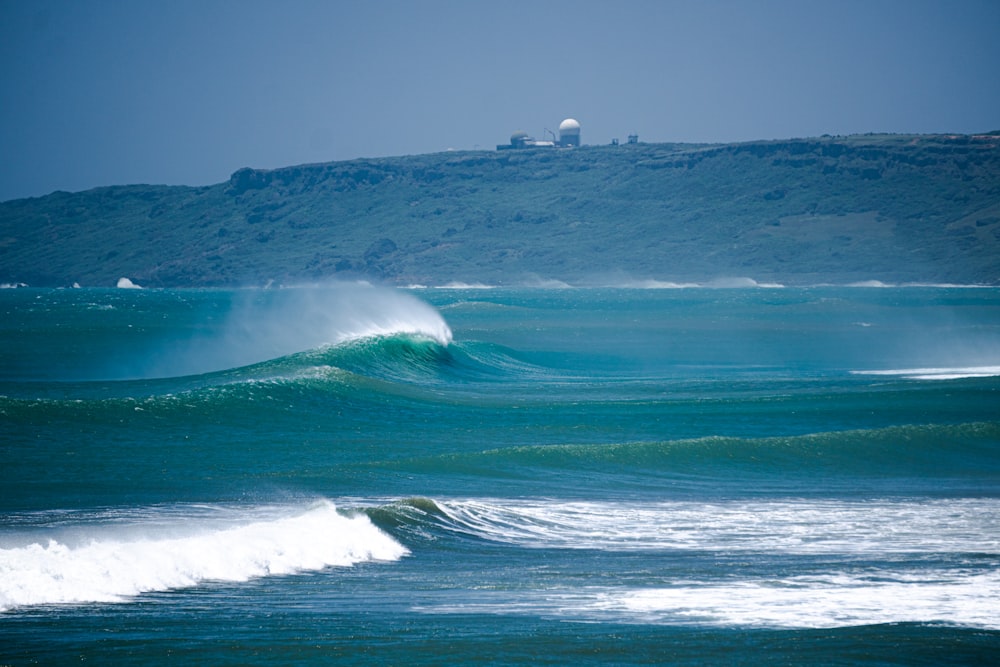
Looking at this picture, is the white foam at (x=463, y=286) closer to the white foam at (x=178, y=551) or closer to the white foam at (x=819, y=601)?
the white foam at (x=178, y=551)

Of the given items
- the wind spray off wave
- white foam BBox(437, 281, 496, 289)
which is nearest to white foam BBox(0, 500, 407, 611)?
the wind spray off wave

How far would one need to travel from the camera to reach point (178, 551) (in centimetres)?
1078

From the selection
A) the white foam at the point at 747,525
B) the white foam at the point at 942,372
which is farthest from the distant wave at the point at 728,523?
the white foam at the point at 942,372

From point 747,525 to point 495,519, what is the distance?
279 centimetres

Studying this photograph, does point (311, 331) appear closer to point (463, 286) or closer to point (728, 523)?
point (728, 523)

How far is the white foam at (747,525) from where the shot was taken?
12.3 m

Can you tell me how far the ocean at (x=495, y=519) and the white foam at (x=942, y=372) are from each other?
0.79 meters

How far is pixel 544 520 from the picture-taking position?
44.8 ft

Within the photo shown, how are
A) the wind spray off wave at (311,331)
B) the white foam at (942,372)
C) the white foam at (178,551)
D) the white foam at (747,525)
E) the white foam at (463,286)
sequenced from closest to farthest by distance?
the white foam at (178,551) → the white foam at (747,525) → the white foam at (942,372) → the wind spray off wave at (311,331) → the white foam at (463,286)

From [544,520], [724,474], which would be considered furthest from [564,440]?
[544,520]

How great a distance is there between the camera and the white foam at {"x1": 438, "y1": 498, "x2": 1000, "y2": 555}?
12266 millimetres

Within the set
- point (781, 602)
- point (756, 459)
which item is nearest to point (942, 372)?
point (756, 459)

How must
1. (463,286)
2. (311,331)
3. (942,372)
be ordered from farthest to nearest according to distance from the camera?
(463,286)
(311,331)
(942,372)

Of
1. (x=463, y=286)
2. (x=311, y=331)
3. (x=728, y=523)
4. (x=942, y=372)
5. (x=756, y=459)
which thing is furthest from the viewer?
(x=463, y=286)
